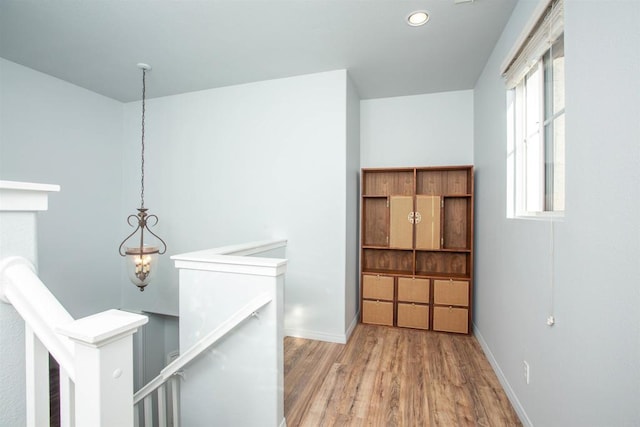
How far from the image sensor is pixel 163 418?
5.74ft

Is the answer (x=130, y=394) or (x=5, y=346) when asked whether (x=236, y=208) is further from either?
(x=130, y=394)

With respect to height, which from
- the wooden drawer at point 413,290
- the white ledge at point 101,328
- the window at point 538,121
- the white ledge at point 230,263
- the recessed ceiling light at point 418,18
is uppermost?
the recessed ceiling light at point 418,18

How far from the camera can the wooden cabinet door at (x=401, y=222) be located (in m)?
3.28

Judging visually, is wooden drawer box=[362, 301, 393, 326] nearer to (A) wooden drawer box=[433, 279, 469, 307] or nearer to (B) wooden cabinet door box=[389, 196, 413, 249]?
(A) wooden drawer box=[433, 279, 469, 307]

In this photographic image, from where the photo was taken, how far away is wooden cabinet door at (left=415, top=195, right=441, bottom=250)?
10.5 feet

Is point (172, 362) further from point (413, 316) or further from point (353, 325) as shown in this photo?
point (413, 316)

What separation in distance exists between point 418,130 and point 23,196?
3498mm

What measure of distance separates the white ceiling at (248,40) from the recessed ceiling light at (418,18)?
47 mm

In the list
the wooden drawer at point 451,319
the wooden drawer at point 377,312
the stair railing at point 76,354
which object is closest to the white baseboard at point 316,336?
the wooden drawer at point 377,312

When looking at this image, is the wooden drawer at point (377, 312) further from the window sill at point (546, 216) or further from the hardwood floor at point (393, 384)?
the window sill at point (546, 216)

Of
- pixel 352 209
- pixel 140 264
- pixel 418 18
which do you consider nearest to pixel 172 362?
pixel 140 264

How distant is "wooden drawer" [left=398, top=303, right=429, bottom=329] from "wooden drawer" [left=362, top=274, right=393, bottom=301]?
0.19 metres

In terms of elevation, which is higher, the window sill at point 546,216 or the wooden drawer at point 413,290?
the window sill at point 546,216

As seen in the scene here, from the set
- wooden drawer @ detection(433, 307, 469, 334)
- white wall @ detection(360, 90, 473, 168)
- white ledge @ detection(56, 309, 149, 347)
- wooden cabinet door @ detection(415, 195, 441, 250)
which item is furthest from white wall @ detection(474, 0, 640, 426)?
white wall @ detection(360, 90, 473, 168)
